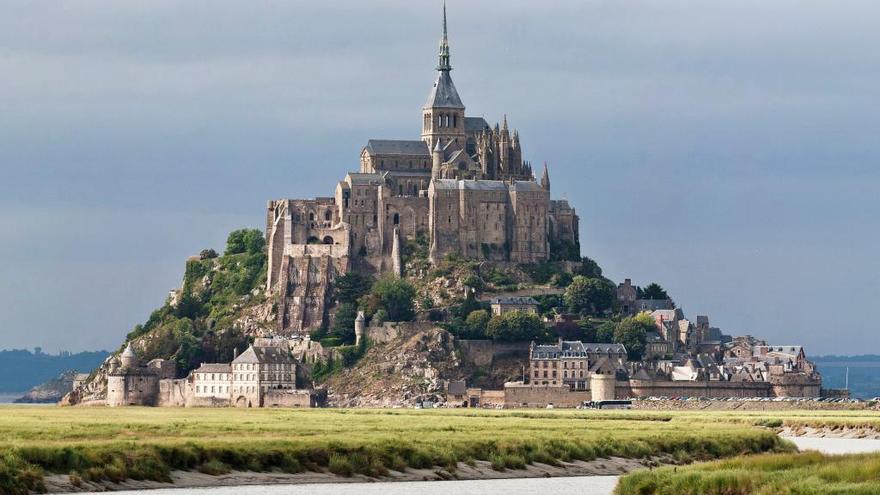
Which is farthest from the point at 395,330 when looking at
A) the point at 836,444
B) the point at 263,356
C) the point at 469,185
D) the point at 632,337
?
the point at 836,444

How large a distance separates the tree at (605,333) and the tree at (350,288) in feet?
64.5

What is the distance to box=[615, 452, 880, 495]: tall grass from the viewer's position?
60.6 m

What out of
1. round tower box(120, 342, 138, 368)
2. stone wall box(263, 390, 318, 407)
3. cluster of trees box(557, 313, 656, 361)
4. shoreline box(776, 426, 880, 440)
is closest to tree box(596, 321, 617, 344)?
cluster of trees box(557, 313, 656, 361)

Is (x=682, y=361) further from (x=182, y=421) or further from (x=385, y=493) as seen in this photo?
(x=385, y=493)

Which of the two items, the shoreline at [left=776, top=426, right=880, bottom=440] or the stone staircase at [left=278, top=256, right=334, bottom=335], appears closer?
the shoreline at [left=776, top=426, right=880, bottom=440]

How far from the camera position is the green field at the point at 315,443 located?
7456 cm

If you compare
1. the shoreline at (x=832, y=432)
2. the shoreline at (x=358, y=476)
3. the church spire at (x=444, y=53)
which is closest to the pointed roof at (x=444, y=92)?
the church spire at (x=444, y=53)

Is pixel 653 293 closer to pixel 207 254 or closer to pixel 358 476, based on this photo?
pixel 207 254

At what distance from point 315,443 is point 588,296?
94.8 meters

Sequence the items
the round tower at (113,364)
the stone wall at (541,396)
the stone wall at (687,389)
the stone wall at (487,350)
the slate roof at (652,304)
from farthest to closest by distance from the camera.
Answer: the slate roof at (652,304) < the round tower at (113,364) < the stone wall at (487,350) < the stone wall at (687,389) < the stone wall at (541,396)

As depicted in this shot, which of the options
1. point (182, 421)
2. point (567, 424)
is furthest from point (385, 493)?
point (567, 424)

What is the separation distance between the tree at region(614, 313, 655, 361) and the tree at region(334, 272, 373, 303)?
70.4 feet

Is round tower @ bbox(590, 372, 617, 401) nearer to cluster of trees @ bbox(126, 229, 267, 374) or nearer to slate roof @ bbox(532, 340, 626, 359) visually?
slate roof @ bbox(532, 340, 626, 359)

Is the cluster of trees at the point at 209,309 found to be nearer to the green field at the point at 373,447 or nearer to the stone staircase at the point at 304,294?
the stone staircase at the point at 304,294
